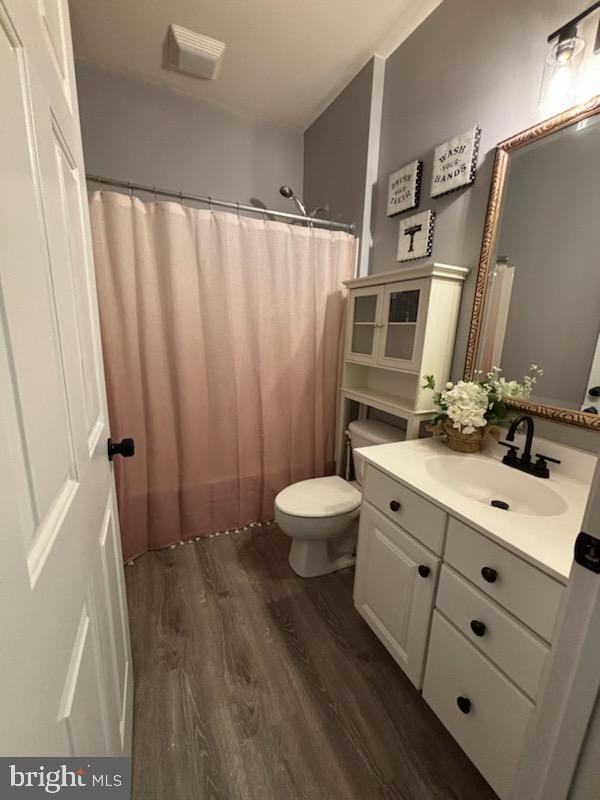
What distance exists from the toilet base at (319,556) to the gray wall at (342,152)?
1.72 metres

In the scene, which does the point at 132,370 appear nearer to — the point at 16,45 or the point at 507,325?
A: the point at 16,45

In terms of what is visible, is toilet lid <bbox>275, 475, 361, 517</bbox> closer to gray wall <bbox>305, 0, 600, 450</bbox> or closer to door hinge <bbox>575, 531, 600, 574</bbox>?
gray wall <bbox>305, 0, 600, 450</bbox>

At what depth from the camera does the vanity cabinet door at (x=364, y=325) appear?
1657 mm

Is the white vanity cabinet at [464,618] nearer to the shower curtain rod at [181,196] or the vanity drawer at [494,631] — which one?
the vanity drawer at [494,631]

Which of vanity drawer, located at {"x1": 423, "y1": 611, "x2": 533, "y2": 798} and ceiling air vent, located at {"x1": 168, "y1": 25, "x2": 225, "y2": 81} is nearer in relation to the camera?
vanity drawer, located at {"x1": 423, "y1": 611, "x2": 533, "y2": 798}

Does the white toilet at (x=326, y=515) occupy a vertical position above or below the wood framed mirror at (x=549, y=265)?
below

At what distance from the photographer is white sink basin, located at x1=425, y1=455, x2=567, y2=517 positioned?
1064 millimetres

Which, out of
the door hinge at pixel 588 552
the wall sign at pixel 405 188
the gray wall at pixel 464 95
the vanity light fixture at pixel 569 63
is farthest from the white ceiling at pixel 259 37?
the door hinge at pixel 588 552

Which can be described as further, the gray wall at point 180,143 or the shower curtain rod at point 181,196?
the gray wall at point 180,143

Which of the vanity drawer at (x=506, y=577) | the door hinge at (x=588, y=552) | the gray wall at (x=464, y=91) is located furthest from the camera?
the gray wall at (x=464, y=91)

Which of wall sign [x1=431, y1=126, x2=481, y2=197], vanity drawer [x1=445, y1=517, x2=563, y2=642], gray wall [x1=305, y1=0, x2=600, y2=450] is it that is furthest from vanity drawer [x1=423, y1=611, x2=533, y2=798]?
wall sign [x1=431, y1=126, x2=481, y2=197]

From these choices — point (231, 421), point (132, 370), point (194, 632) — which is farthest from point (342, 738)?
point (132, 370)

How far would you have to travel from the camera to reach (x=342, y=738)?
1055 mm

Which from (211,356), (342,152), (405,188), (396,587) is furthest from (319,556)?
(342,152)
